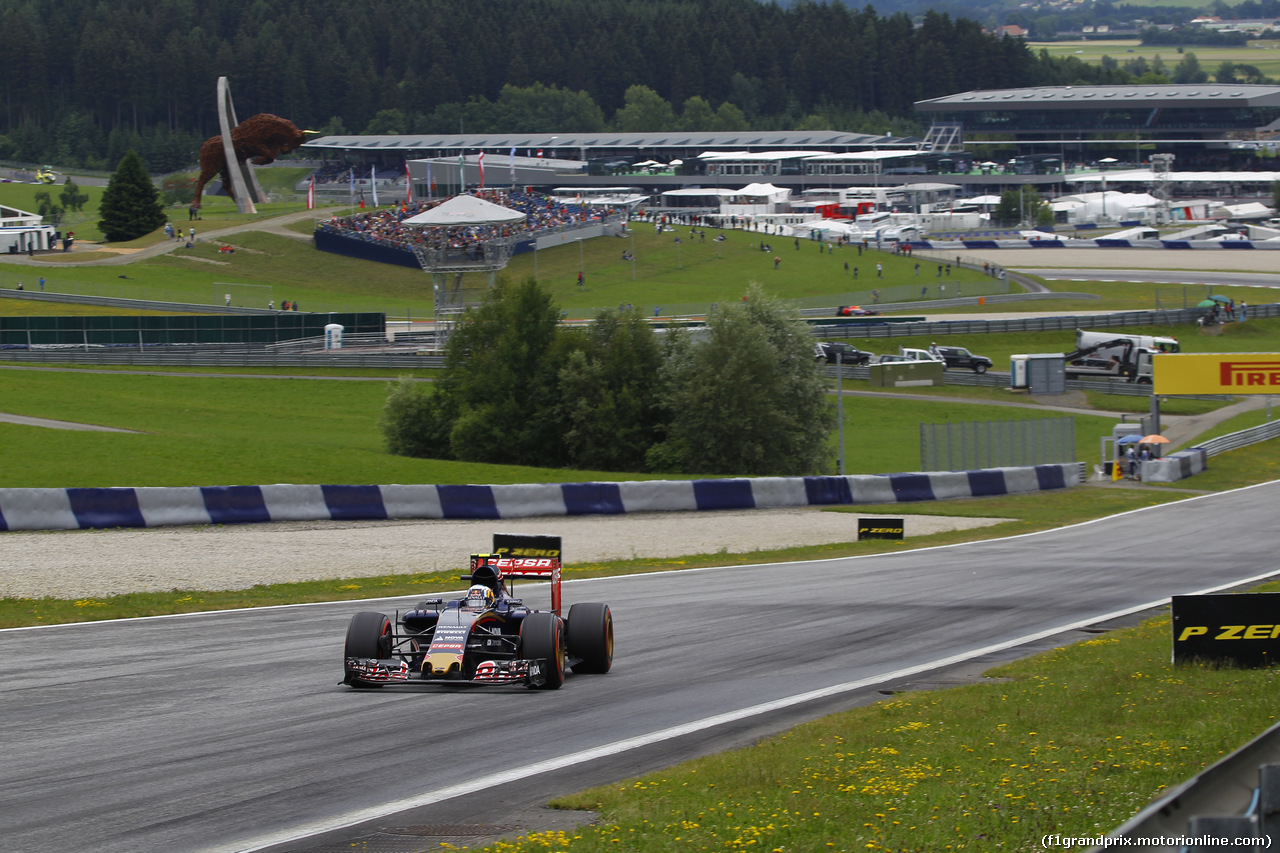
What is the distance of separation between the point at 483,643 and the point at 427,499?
17.6 metres

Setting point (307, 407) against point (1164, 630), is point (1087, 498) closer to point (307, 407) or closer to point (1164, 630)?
point (1164, 630)

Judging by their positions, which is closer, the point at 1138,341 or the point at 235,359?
the point at 1138,341

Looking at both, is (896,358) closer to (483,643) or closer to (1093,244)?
(483,643)

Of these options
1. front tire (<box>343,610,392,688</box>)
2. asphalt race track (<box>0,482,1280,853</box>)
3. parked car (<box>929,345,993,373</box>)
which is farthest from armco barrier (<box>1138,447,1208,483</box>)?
front tire (<box>343,610,392,688</box>)

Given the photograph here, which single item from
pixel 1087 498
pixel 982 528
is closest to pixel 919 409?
pixel 1087 498

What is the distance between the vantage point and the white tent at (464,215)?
7438 centimetres

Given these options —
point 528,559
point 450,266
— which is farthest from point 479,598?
point 450,266

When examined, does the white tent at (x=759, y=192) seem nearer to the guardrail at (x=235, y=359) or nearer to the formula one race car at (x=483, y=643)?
the guardrail at (x=235, y=359)

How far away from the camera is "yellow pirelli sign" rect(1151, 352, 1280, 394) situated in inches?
1779

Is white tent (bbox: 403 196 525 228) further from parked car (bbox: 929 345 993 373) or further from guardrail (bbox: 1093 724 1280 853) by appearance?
guardrail (bbox: 1093 724 1280 853)

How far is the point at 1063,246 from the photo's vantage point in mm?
132500

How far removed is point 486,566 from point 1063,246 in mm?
129698

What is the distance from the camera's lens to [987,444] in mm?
45812

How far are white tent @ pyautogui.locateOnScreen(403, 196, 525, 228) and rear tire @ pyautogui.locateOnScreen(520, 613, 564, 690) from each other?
63021 mm
